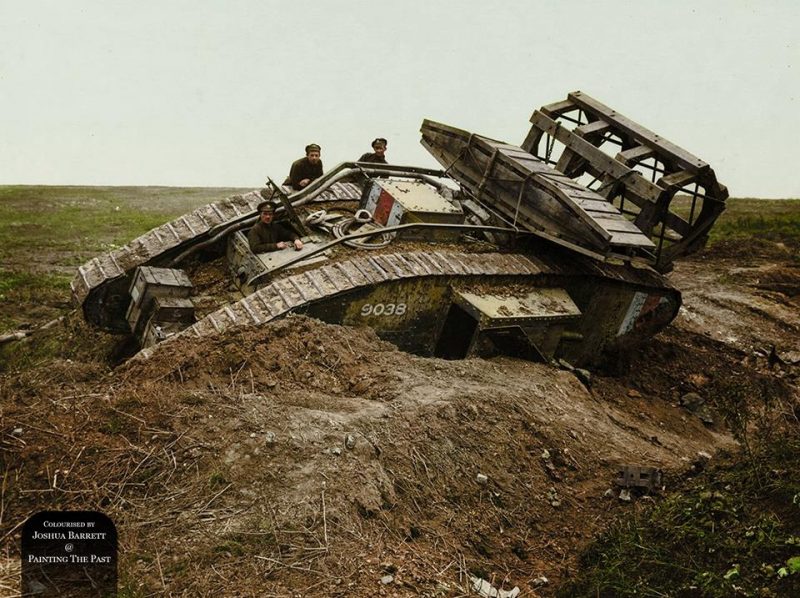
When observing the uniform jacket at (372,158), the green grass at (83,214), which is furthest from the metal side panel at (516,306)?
the green grass at (83,214)

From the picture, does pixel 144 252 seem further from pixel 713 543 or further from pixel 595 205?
pixel 713 543

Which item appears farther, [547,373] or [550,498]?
[547,373]

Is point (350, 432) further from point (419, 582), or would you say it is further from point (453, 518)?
point (419, 582)

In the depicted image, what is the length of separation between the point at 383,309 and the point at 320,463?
2702 millimetres

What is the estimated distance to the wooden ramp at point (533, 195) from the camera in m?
7.95

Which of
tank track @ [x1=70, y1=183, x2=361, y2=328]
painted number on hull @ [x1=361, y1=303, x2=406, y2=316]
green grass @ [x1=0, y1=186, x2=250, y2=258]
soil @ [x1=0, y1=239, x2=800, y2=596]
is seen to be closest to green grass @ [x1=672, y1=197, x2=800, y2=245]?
soil @ [x1=0, y1=239, x2=800, y2=596]

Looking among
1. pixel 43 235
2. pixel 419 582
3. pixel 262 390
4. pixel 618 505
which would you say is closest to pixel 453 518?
pixel 419 582

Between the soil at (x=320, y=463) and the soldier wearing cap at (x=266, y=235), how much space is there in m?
1.86

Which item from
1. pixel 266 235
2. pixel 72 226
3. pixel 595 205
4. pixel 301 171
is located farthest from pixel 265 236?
pixel 72 226

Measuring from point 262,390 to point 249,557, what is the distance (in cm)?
185

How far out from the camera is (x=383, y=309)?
698 centimetres

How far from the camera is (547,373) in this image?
7.38 m

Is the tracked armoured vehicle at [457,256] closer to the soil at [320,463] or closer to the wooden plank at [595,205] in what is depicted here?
the wooden plank at [595,205]

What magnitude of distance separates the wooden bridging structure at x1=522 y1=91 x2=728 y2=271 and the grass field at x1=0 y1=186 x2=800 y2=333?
23.6 feet
